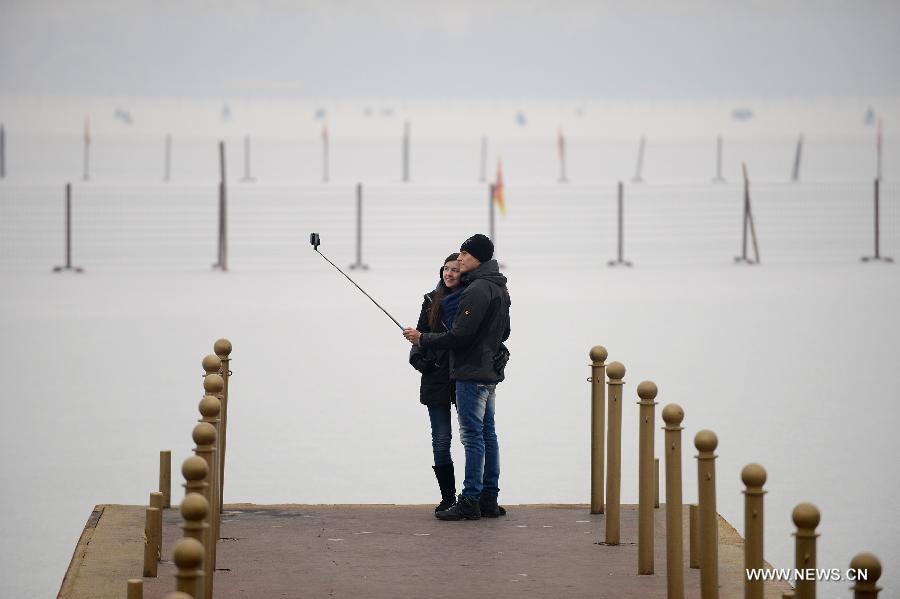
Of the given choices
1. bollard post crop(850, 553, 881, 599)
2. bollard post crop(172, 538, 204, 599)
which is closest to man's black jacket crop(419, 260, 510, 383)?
bollard post crop(172, 538, 204, 599)

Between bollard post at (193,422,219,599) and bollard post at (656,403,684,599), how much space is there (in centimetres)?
179

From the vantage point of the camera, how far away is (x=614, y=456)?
26.3 ft

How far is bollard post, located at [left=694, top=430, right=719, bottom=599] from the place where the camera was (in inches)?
245

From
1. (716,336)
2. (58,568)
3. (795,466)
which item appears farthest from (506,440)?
(716,336)

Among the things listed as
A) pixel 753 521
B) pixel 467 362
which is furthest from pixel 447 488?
pixel 753 521

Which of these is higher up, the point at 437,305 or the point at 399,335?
the point at 437,305

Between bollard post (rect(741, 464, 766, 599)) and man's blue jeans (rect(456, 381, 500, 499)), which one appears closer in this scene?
bollard post (rect(741, 464, 766, 599))

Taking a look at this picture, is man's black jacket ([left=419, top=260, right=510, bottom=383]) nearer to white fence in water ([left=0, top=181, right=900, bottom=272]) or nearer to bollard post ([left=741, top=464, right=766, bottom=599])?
bollard post ([left=741, top=464, right=766, bottom=599])

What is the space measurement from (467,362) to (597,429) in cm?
81

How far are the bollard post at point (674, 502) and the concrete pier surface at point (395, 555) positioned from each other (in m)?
0.32

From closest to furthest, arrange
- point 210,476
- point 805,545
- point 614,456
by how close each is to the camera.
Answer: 1. point 805,545
2. point 210,476
3. point 614,456

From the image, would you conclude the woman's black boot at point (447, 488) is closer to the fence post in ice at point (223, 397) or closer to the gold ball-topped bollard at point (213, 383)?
the fence post in ice at point (223, 397)

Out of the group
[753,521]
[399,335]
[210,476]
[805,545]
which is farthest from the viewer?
[399,335]

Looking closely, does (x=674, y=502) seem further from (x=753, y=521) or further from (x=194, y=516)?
(x=194, y=516)
